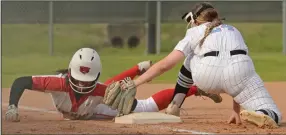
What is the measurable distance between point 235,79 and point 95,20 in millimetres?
13810

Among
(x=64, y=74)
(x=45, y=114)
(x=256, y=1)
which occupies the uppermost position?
(x=256, y=1)

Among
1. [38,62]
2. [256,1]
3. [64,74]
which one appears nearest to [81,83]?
[64,74]

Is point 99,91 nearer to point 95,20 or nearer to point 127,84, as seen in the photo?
point 127,84

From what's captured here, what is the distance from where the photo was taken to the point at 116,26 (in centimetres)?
1927

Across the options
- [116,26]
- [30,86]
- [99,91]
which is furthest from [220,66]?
[116,26]

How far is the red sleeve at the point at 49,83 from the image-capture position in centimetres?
598

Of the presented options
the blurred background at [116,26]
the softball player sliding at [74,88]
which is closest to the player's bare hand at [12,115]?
the softball player sliding at [74,88]

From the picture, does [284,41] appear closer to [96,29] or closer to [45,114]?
[96,29]

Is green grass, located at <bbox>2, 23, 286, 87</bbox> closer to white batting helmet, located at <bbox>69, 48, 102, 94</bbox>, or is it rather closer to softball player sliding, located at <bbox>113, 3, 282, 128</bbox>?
white batting helmet, located at <bbox>69, 48, 102, 94</bbox>

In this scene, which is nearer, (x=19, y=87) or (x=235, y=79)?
(x=235, y=79)

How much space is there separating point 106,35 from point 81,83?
531 inches

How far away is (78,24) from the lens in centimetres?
1947

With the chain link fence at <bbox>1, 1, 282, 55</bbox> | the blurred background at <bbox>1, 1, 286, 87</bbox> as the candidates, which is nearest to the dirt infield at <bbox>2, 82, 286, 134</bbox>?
the blurred background at <bbox>1, 1, 286, 87</bbox>

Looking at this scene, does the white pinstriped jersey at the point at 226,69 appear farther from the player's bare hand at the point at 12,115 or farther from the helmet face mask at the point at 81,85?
the player's bare hand at the point at 12,115
